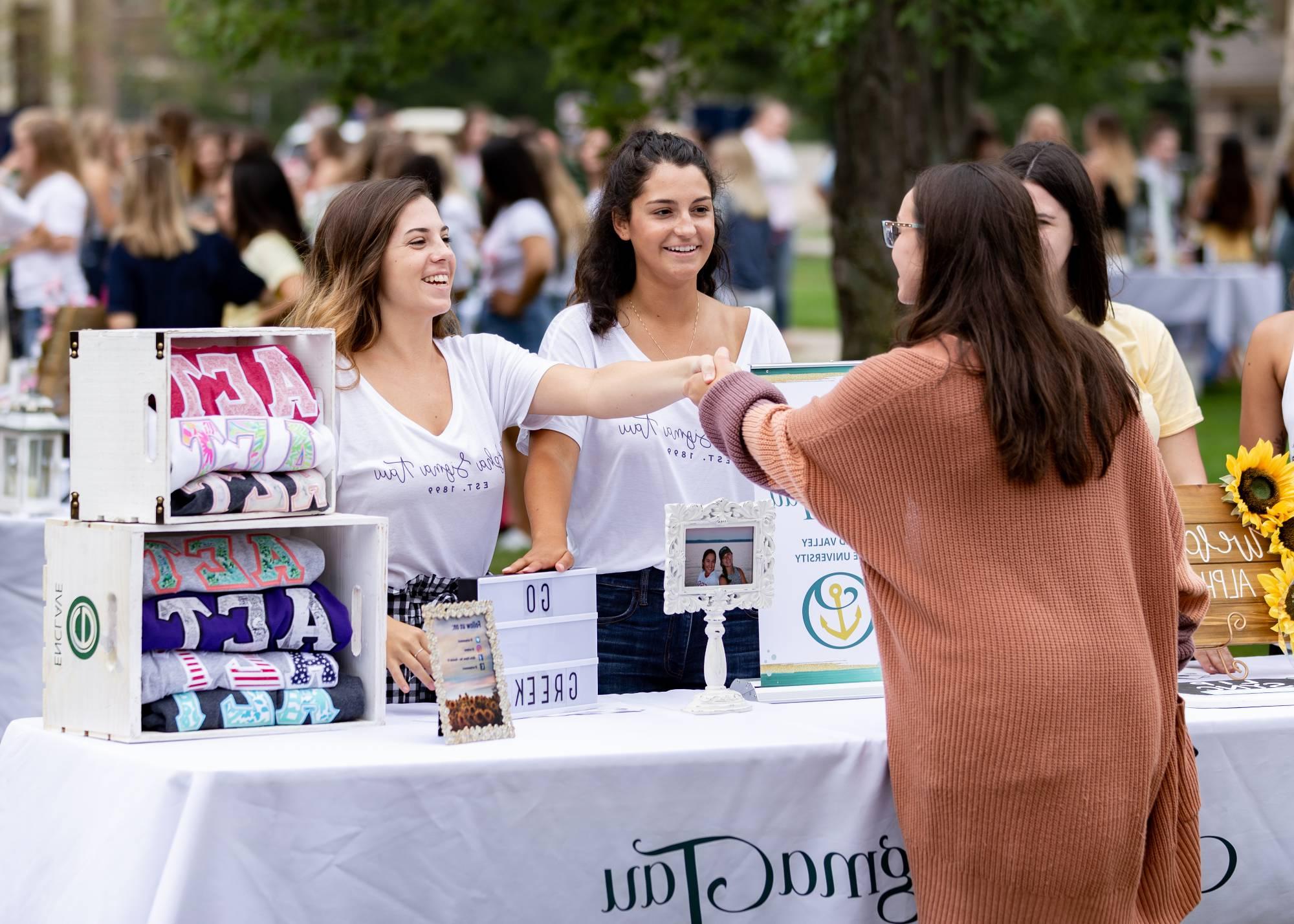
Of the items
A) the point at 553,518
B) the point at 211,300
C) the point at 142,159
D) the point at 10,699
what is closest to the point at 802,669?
the point at 553,518

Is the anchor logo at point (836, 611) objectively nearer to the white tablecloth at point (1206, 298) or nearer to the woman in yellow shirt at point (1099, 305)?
the woman in yellow shirt at point (1099, 305)

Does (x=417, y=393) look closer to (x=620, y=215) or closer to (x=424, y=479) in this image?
(x=424, y=479)

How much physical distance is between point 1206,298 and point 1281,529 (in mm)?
8647

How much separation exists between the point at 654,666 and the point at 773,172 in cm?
1133

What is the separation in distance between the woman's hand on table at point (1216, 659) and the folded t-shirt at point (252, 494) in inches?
67.2

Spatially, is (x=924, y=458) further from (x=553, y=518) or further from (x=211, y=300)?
(x=211, y=300)

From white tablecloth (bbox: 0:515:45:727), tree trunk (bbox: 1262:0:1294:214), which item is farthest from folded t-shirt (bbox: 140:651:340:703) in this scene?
tree trunk (bbox: 1262:0:1294:214)

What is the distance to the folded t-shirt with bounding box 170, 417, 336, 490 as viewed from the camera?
2.67 m

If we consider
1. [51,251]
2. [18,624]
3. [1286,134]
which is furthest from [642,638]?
[1286,134]

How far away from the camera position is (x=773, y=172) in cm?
1430

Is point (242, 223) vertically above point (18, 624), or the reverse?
point (242, 223)

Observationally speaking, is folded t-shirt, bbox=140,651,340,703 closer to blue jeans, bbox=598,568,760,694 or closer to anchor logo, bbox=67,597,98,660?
anchor logo, bbox=67,597,98,660

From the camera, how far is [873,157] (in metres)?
6.70

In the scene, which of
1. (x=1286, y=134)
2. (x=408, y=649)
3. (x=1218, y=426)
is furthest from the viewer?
(x=1286, y=134)
